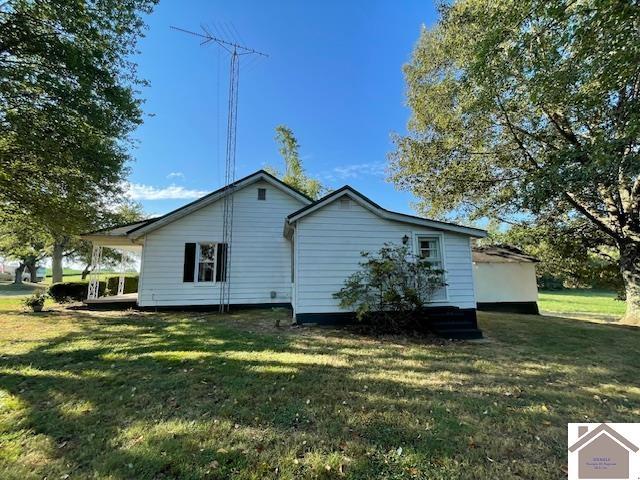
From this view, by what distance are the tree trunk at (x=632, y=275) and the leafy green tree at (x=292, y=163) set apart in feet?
59.0

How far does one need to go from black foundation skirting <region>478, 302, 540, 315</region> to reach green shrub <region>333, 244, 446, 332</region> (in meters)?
9.52

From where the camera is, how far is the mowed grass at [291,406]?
8.82 ft

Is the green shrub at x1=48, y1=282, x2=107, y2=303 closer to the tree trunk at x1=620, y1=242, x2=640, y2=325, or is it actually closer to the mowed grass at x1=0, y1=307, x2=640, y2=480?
the mowed grass at x1=0, y1=307, x2=640, y2=480

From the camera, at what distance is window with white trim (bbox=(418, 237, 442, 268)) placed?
9820 mm

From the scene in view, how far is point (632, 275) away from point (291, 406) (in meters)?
15.4

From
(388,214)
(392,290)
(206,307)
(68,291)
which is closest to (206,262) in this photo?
(206,307)

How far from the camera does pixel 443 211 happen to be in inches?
594

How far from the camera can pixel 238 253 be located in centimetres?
1233

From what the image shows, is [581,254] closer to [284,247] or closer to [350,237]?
[350,237]

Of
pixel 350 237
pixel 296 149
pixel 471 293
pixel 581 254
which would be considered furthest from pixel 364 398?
pixel 296 149

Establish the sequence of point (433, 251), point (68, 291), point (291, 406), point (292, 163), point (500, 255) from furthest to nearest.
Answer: point (292, 163) < point (500, 255) < point (68, 291) < point (433, 251) < point (291, 406)

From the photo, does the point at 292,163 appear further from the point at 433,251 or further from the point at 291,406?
the point at 291,406

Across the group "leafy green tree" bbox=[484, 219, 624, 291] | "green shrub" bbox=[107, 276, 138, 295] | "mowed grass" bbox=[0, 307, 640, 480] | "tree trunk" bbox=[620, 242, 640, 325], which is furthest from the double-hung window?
"green shrub" bbox=[107, 276, 138, 295]

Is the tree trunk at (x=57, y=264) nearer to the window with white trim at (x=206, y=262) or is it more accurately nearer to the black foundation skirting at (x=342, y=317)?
the window with white trim at (x=206, y=262)
